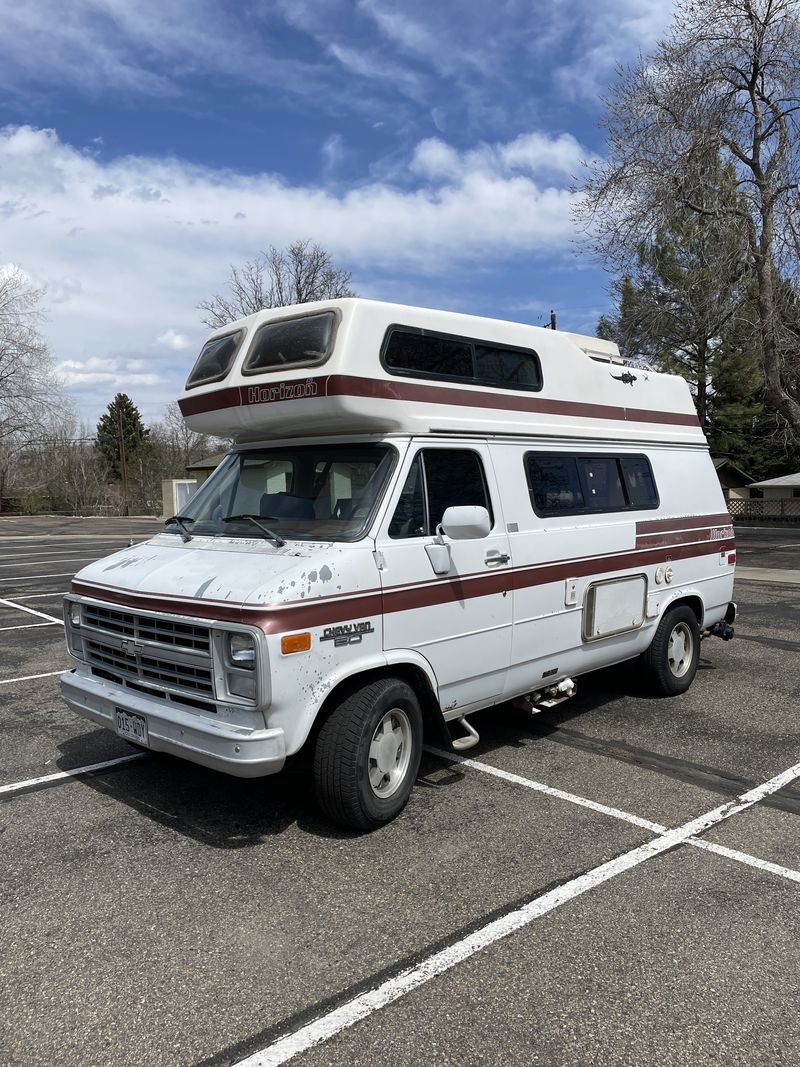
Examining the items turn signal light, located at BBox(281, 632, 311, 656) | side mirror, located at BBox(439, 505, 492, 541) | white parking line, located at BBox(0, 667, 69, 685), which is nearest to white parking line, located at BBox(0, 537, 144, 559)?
white parking line, located at BBox(0, 667, 69, 685)

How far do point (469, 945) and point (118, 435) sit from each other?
238 ft

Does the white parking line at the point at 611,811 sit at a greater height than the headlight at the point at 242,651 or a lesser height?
lesser

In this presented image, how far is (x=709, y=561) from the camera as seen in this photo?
291 inches

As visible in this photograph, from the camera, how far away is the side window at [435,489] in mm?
4598

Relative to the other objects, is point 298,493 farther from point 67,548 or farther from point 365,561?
point 67,548

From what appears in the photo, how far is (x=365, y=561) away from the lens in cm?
426

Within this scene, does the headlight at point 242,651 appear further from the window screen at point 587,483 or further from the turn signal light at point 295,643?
the window screen at point 587,483

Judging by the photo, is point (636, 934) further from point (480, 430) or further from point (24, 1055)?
point (480, 430)

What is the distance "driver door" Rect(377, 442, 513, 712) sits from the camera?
4457 mm

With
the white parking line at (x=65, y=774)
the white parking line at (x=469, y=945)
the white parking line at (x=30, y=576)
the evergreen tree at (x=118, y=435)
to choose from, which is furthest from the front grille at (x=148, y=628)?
the evergreen tree at (x=118, y=435)

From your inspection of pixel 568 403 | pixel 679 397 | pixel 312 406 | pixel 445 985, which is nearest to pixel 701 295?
pixel 679 397

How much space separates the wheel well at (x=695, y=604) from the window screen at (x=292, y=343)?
4063 millimetres

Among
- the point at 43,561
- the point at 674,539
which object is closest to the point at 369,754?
the point at 674,539

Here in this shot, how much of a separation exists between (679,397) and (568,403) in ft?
6.56
